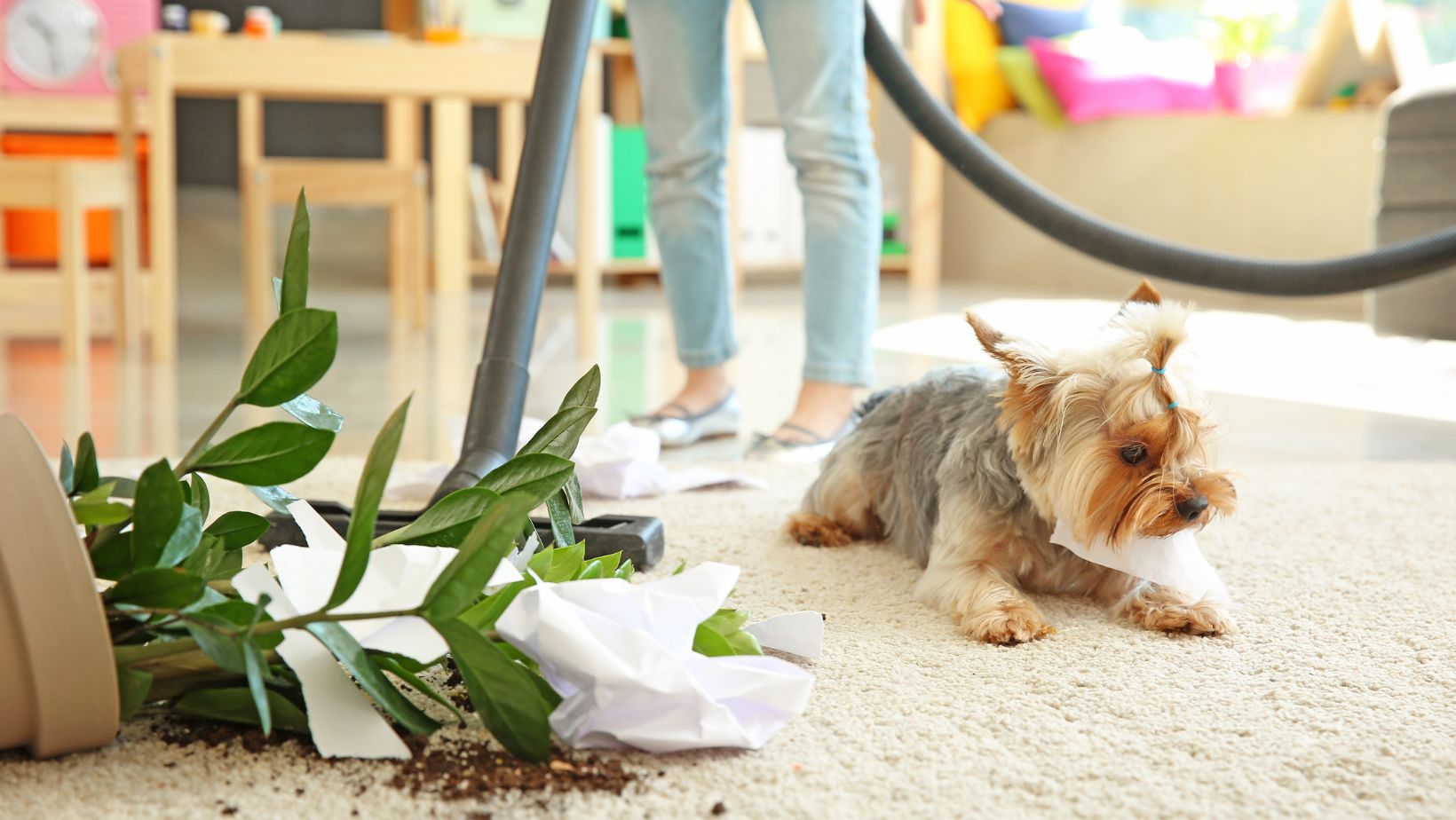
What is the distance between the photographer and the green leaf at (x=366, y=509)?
82cm

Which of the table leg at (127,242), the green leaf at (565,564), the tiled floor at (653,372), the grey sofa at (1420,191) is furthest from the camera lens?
the table leg at (127,242)

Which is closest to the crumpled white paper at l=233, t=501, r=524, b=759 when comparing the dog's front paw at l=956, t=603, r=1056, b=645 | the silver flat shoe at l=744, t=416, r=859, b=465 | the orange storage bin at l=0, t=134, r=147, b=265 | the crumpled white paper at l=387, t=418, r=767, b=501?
the dog's front paw at l=956, t=603, r=1056, b=645

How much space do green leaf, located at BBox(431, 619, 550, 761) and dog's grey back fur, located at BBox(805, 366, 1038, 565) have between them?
1.84 ft

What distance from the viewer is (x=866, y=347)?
82.2 inches

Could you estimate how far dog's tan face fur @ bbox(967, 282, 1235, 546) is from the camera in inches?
45.3

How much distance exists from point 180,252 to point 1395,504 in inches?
180

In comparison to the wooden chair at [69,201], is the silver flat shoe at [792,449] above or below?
below

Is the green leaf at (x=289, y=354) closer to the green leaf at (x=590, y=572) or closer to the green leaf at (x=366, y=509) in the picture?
the green leaf at (x=366, y=509)

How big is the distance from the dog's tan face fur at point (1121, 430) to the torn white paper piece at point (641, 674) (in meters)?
0.37

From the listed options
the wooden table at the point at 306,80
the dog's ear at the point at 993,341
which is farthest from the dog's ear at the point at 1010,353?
the wooden table at the point at 306,80

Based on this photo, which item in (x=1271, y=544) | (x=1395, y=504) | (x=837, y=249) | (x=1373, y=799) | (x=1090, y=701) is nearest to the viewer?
(x=1373, y=799)

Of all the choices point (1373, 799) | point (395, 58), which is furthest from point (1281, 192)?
point (1373, 799)

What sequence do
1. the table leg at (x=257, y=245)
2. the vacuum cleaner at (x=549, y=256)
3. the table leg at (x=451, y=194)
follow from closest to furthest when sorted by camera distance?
1. the vacuum cleaner at (x=549, y=256)
2. the table leg at (x=257, y=245)
3. the table leg at (x=451, y=194)

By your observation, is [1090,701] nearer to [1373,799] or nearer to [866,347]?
[1373,799]
